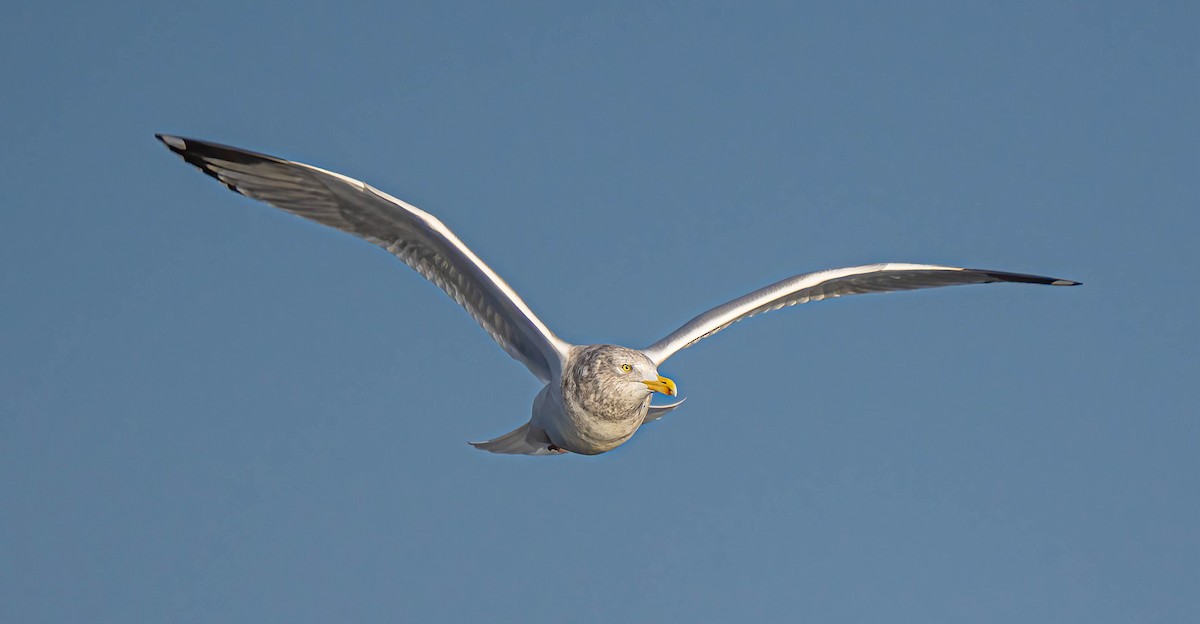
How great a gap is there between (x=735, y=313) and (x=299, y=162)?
4537 mm

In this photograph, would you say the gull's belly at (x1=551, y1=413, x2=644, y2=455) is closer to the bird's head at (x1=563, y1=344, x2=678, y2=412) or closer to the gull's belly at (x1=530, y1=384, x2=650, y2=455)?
the gull's belly at (x1=530, y1=384, x2=650, y2=455)

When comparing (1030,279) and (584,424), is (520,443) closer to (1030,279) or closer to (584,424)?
(584,424)

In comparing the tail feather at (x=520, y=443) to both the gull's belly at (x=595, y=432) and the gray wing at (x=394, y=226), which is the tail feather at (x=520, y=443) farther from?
the gull's belly at (x=595, y=432)

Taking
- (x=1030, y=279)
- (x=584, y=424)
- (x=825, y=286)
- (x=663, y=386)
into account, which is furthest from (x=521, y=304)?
(x=1030, y=279)

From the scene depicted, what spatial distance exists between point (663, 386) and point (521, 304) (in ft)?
5.67

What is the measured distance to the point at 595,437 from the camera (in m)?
12.9

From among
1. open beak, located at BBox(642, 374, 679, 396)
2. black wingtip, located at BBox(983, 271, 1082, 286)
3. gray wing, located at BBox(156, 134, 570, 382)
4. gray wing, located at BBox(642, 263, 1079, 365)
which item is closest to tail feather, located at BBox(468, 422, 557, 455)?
gray wing, located at BBox(156, 134, 570, 382)

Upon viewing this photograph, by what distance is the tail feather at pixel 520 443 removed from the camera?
14.4 m

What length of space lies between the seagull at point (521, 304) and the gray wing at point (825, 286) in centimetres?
1

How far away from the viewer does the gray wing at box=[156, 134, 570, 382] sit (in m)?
12.9

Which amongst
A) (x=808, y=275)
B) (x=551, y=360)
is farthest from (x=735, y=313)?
(x=551, y=360)

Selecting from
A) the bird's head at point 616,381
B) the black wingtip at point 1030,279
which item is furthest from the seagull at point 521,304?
the black wingtip at point 1030,279

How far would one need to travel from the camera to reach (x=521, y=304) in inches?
530

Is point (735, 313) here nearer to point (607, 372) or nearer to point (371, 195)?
point (607, 372)
